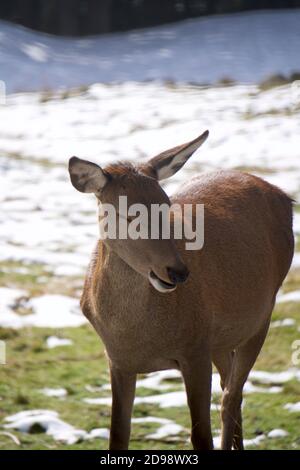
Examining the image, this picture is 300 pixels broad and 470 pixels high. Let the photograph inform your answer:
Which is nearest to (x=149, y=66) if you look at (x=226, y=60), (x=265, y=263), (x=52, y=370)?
(x=226, y=60)

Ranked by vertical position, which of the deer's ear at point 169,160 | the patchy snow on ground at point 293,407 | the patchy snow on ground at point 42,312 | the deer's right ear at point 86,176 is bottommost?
the patchy snow on ground at point 293,407

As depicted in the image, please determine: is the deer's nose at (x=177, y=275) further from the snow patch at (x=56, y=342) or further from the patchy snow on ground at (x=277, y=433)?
the snow patch at (x=56, y=342)

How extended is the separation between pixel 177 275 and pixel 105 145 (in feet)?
35.9

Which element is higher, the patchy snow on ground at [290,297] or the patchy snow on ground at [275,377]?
the patchy snow on ground at [290,297]

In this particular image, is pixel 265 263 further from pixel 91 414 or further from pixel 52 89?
pixel 52 89

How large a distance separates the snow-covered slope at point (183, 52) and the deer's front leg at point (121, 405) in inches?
492

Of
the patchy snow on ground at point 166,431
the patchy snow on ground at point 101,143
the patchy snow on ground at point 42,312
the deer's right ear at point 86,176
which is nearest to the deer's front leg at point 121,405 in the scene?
the deer's right ear at point 86,176

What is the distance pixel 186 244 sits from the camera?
5023 millimetres

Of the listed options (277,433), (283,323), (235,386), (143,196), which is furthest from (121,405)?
(283,323)

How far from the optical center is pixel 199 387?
4.84 metres

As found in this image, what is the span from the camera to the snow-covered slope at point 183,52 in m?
18.1

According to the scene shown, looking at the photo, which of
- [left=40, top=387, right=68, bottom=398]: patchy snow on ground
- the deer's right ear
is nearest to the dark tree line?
[left=40, top=387, right=68, bottom=398]: patchy snow on ground

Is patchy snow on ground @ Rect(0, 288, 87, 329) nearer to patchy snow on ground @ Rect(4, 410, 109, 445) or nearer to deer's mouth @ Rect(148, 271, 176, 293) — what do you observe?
patchy snow on ground @ Rect(4, 410, 109, 445)

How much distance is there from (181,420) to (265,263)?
1.39 meters
